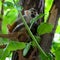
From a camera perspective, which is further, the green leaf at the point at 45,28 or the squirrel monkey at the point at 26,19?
the squirrel monkey at the point at 26,19

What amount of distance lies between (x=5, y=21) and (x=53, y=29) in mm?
213

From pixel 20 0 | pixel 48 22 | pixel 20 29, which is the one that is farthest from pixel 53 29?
pixel 20 0

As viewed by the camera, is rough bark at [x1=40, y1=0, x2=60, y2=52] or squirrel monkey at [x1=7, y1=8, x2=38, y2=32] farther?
squirrel monkey at [x1=7, y1=8, x2=38, y2=32]

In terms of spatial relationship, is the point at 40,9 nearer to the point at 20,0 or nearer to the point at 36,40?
the point at 20,0

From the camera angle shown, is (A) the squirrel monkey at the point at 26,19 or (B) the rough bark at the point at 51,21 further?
(A) the squirrel monkey at the point at 26,19

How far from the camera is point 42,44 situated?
0.47 metres

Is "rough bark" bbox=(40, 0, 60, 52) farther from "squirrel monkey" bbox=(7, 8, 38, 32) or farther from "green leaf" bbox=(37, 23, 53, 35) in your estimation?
"squirrel monkey" bbox=(7, 8, 38, 32)

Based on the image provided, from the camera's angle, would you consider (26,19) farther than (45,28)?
Yes

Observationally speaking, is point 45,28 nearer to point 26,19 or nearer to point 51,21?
point 51,21

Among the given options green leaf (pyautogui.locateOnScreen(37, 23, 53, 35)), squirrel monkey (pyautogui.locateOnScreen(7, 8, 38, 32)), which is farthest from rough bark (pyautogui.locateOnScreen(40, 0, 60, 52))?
squirrel monkey (pyautogui.locateOnScreen(7, 8, 38, 32))

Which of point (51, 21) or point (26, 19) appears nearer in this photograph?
point (51, 21)

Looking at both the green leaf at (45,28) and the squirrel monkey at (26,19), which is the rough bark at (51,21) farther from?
the squirrel monkey at (26,19)

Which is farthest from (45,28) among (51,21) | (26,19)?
(26,19)

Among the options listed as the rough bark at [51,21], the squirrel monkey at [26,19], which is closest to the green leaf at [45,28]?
the rough bark at [51,21]
